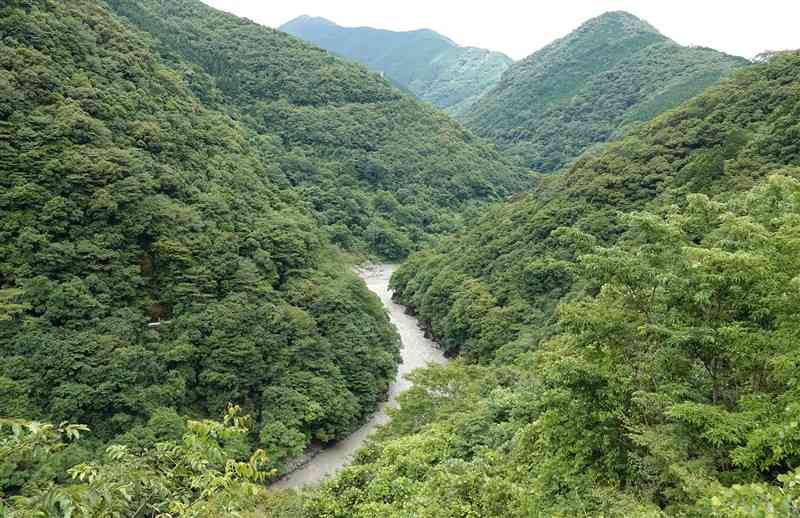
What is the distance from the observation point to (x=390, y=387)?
129 feet

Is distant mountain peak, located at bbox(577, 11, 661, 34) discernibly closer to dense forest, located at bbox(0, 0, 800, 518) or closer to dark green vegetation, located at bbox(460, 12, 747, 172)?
dark green vegetation, located at bbox(460, 12, 747, 172)

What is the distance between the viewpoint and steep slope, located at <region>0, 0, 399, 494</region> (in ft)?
82.4

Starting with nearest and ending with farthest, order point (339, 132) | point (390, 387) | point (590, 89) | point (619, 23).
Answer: point (390, 387) → point (339, 132) → point (590, 89) → point (619, 23)

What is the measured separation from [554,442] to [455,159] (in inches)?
3274

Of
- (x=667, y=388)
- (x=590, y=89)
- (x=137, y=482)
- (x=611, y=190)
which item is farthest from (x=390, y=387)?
(x=590, y=89)

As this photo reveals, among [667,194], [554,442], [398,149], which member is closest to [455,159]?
[398,149]

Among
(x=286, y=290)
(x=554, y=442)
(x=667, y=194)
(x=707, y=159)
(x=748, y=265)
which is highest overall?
(x=707, y=159)

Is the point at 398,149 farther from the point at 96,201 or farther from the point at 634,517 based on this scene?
the point at 634,517

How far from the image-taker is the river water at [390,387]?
28.9 m

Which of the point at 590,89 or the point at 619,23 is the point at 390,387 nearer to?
the point at 590,89

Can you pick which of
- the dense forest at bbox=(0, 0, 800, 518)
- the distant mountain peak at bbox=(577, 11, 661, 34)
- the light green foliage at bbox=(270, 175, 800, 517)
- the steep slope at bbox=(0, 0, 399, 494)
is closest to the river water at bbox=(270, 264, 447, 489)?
the dense forest at bbox=(0, 0, 800, 518)

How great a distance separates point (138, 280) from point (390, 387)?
1886 centimetres

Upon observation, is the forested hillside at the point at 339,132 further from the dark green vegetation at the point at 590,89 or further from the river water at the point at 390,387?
the dark green vegetation at the point at 590,89

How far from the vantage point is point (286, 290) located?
37.6 metres
